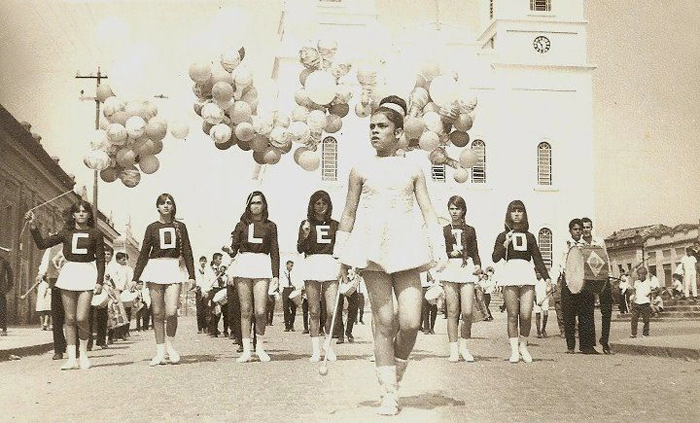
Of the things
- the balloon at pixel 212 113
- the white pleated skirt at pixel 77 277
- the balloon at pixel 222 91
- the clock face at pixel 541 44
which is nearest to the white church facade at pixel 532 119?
the clock face at pixel 541 44

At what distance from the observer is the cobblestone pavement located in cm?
756

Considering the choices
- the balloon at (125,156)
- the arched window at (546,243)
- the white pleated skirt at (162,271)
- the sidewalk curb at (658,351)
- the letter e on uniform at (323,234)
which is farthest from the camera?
the arched window at (546,243)

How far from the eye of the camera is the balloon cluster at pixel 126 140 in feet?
41.3

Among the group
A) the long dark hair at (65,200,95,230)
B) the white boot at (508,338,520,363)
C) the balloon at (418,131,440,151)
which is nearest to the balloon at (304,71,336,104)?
the balloon at (418,131,440,151)

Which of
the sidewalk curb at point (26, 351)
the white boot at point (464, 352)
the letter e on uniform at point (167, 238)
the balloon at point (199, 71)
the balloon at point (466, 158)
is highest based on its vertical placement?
the balloon at point (199, 71)

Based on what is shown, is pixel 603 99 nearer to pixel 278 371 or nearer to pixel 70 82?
pixel 278 371

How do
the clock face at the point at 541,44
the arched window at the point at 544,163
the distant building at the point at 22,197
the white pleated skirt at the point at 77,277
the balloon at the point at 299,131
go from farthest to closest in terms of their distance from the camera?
the arched window at the point at 544,163 < the clock face at the point at 541,44 < the distant building at the point at 22,197 < the balloon at the point at 299,131 < the white pleated skirt at the point at 77,277

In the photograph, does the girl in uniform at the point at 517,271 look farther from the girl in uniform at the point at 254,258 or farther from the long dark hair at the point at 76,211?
the long dark hair at the point at 76,211

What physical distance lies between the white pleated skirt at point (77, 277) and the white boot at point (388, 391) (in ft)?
16.7

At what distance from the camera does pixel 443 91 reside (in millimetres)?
13859

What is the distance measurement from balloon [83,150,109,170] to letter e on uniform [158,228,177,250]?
128 centimetres

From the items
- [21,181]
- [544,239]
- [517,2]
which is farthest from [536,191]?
[21,181]

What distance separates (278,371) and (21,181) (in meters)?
16.7

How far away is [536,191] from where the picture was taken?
54.7 meters
